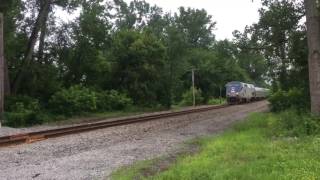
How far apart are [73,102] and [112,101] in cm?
837

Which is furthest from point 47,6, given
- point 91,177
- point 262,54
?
point 91,177

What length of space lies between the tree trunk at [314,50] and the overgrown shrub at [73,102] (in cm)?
2334

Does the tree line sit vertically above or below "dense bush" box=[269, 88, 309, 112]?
above

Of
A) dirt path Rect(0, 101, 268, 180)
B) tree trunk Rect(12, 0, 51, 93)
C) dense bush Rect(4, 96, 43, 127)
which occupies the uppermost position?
tree trunk Rect(12, 0, 51, 93)

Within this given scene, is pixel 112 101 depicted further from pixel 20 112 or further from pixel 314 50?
pixel 314 50

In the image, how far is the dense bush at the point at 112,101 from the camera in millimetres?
48756

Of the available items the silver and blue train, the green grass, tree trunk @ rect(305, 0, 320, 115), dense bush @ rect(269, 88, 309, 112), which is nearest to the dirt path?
the green grass

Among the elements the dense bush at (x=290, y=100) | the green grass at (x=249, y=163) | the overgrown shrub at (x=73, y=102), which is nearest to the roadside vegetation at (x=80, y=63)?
the overgrown shrub at (x=73, y=102)

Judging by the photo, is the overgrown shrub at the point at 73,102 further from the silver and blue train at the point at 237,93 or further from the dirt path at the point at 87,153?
the silver and blue train at the point at 237,93

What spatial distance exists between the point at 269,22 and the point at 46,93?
69.4 feet

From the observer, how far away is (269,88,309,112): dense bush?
31.9m

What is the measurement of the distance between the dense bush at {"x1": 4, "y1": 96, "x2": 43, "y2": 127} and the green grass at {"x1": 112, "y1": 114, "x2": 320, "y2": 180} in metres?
17.1

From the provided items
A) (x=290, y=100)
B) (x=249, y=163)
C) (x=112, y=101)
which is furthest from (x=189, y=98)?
(x=249, y=163)

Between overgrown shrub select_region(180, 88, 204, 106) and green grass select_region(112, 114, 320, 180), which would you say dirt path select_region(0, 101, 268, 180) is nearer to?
green grass select_region(112, 114, 320, 180)
